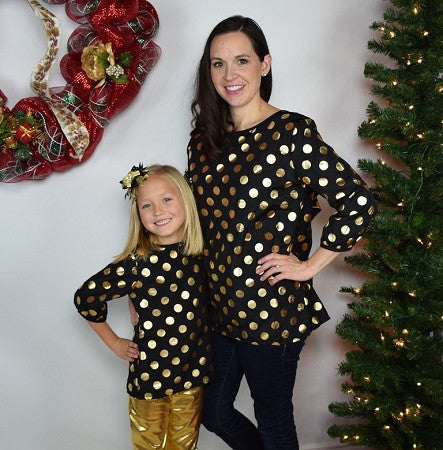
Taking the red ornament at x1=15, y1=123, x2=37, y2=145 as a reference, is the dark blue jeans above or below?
below

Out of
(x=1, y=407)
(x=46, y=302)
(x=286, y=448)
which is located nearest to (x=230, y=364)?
(x=286, y=448)

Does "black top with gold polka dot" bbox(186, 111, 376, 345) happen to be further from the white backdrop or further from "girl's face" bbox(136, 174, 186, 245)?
the white backdrop

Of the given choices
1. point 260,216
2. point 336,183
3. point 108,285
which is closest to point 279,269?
point 260,216

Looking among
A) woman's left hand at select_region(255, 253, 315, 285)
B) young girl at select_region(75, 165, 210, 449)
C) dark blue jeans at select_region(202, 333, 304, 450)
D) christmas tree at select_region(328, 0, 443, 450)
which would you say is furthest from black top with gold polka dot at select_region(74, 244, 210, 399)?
christmas tree at select_region(328, 0, 443, 450)

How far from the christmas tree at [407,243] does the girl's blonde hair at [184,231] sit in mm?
636

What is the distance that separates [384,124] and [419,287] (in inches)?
21.7

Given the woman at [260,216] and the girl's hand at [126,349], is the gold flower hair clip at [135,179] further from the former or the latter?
the girl's hand at [126,349]

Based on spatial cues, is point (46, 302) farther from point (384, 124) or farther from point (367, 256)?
point (384, 124)

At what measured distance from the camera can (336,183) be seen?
1.76 metres

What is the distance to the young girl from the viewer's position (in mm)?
1888

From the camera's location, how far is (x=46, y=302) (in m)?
2.37

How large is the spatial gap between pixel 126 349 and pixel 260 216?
601 millimetres

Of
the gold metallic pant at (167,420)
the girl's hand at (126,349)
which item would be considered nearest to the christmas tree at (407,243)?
the gold metallic pant at (167,420)

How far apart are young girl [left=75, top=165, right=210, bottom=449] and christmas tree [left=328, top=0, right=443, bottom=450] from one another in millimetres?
622
